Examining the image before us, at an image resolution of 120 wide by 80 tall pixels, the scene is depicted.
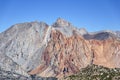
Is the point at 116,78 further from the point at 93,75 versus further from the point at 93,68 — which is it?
the point at 93,68

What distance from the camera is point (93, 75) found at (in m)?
137

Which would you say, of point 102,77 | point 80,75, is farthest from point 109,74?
point 80,75

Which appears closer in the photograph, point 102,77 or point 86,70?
point 102,77

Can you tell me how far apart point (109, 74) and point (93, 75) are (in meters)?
5.86

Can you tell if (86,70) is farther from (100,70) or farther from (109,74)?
(109,74)

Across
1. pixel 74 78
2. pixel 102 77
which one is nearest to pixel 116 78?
pixel 102 77

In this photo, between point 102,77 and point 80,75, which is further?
A: point 80,75

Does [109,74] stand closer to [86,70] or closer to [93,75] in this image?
[93,75]

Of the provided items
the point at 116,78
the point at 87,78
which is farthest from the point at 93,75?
the point at 116,78

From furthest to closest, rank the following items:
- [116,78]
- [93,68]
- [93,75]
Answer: [93,68]
[93,75]
[116,78]

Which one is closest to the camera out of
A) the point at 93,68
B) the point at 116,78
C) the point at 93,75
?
the point at 116,78

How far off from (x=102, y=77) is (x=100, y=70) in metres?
13.8

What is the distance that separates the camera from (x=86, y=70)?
493 ft

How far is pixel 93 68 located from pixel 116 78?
25017 mm
